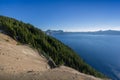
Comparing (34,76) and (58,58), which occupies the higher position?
(34,76)

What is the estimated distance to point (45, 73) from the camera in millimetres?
25500

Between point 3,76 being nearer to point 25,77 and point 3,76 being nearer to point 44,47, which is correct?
point 25,77

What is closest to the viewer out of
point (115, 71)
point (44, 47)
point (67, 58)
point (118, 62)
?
point (44, 47)

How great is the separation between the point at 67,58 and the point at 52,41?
10248 mm

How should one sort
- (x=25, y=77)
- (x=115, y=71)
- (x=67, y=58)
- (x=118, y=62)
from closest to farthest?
1. (x=25, y=77)
2. (x=67, y=58)
3. (x=115, y=71)
4. (x=118, y=62)

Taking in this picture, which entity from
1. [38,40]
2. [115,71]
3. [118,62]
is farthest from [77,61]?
[118,62]

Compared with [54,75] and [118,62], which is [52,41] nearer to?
[118,62]

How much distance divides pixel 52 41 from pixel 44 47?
666 inches

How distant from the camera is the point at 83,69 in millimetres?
101938

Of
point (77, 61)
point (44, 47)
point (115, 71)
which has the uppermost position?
point (44, 47)

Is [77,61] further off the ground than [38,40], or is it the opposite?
[38,40]

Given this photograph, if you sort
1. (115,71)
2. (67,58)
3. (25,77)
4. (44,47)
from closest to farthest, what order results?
(25,77) < (44,47) < (67,58) < (115,71)

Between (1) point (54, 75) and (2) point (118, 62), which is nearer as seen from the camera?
(1) point (54, 75)

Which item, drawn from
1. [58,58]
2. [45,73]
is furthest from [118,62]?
[45,73]
